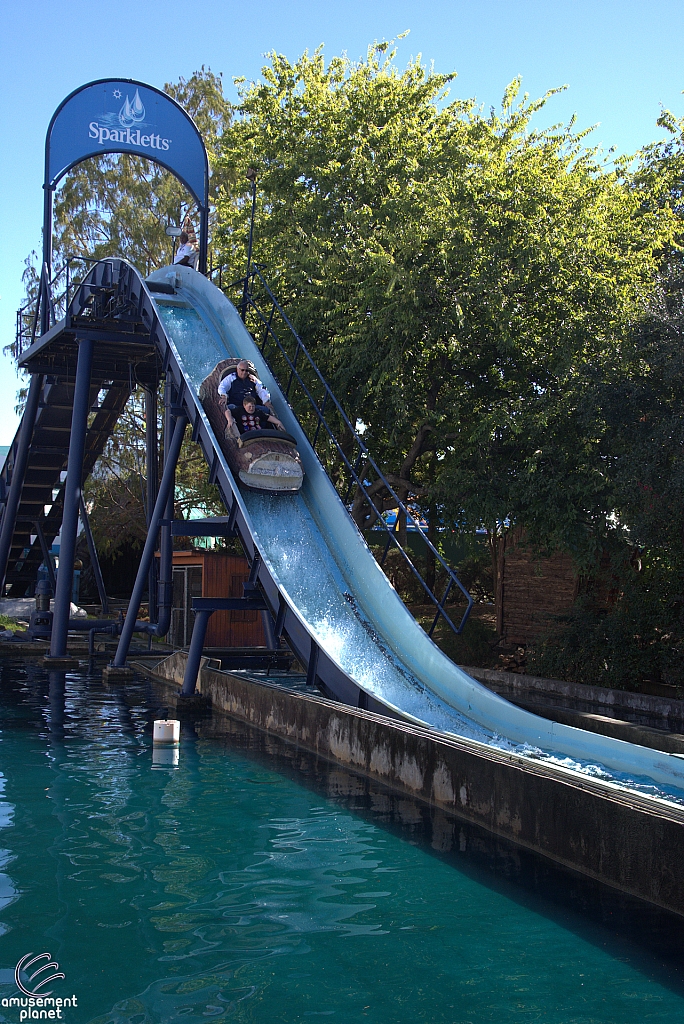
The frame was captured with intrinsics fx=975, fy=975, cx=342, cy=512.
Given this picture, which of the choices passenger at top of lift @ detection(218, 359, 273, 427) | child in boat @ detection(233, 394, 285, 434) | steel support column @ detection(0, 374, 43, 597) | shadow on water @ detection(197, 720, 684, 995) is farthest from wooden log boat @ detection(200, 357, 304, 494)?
steel support column @ detection(0, 374, 43, 597)

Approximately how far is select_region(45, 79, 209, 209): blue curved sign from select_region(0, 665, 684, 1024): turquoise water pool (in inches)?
529

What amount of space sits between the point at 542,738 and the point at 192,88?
31.1m

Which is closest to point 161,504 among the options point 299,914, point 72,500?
point 72,500

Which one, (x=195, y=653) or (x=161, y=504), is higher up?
(x=161, y=504)

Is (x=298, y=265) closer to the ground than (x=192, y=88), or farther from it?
closer to the ground

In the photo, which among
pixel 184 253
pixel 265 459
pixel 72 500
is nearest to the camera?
pixel 265 459

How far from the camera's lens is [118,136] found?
18.6 m

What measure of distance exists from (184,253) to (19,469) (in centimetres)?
537

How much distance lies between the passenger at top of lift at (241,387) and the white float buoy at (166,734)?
4977 millimetres

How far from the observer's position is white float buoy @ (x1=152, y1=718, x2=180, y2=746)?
10.2 metres

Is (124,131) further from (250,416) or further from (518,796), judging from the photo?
(518,796)

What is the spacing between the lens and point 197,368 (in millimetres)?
15227

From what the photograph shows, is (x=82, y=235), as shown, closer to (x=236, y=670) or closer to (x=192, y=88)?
(x=192, y=88)

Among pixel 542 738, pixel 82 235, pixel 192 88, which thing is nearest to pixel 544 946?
pixel 542 738
